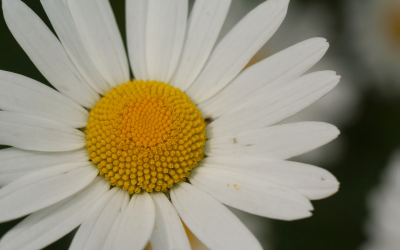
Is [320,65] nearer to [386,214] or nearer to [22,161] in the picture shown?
[386,214]

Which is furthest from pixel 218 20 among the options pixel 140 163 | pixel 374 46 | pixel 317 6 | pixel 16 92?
pixel 374 46

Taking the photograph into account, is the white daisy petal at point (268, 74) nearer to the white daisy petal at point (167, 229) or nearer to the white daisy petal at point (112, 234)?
the white daisy petal at point (167, 229)

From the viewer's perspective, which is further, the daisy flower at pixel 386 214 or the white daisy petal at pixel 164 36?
the daisy flower at pixel 386 214

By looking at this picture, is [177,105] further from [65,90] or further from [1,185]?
[1,185]

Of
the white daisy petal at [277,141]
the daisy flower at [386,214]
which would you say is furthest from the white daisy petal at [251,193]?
the daisy flower at [386,214]

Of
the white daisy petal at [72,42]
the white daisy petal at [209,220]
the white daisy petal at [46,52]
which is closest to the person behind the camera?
the white daisy petal at [209,220]

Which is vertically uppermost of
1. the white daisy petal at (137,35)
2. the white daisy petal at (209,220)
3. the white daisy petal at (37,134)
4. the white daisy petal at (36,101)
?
the white daisy petal at (137,35)

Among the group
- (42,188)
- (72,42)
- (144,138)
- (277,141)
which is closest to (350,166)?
(277,141)

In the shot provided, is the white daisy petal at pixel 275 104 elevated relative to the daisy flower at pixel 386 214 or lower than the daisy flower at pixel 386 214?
elevated

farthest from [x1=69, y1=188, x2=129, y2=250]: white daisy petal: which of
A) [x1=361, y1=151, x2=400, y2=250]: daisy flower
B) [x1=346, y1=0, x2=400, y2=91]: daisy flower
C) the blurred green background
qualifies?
[x1=346, y1=0, x2=400, y2=91]: daisy flower
